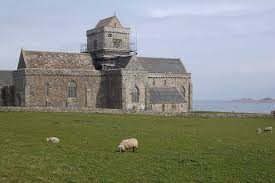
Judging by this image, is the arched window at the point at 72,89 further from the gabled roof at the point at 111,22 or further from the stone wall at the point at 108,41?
the gabled roof at the point at 111,22

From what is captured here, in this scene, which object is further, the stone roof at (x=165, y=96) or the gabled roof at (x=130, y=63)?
the stone roof at (x=165, y=96)

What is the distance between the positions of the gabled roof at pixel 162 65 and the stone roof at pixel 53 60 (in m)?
12.1

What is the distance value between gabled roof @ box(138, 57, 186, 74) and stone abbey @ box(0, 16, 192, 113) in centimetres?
35

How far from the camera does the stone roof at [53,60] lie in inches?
3022

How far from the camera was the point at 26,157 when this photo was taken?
80.9ft

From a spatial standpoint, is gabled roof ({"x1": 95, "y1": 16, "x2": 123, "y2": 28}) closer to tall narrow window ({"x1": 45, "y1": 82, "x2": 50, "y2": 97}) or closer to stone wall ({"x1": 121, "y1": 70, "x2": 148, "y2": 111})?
stone wall ({"x1": 121, "y1": 70, "x2": 148, "y2": 111})

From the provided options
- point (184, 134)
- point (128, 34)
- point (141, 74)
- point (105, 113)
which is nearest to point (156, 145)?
point (184, 134)

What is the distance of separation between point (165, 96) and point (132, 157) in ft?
193

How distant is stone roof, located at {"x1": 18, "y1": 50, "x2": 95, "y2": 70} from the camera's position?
7675cm

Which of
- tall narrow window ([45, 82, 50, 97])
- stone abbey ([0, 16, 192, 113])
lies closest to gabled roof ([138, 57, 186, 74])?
stone abbey ([0, 16, 192, 113])

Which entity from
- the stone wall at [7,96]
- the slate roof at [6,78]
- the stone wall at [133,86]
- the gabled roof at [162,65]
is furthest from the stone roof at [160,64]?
the slate roof at [6,78]

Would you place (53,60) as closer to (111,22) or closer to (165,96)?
(111,22)

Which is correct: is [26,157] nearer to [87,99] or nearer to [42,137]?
[42,137]

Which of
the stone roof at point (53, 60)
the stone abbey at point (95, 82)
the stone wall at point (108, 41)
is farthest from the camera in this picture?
the stone wall at point (108, 41)
